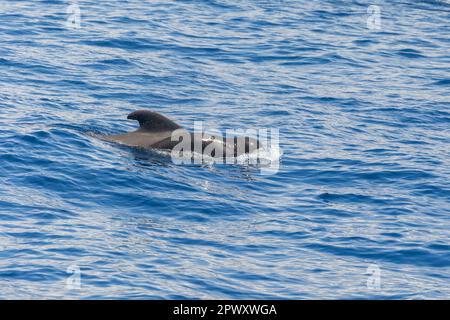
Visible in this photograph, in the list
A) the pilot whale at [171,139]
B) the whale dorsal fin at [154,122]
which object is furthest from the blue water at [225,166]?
the whale dorsal fin at [154,122]

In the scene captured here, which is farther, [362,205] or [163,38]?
[163,38]

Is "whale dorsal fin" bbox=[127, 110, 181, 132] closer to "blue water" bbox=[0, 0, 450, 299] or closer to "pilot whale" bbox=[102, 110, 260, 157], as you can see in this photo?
"pilot whale" bbox=[102, 110, 260, 157]

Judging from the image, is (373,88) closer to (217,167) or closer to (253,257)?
(217,167)

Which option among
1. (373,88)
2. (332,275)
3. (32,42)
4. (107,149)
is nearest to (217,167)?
(107,149)

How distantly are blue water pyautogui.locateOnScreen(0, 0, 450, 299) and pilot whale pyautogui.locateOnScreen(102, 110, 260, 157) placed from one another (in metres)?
0.49

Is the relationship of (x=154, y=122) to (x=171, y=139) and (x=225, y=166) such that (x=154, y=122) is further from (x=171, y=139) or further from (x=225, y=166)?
(x=225, y=166)

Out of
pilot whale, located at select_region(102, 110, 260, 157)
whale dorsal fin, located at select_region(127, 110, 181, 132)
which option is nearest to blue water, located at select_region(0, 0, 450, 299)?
pilot whale, located at select_region(102, 110, 260, 157)

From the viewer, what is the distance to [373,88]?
3134cm

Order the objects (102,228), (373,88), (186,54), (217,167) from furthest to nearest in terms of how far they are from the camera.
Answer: (186,54) → (373,88) → (217,167) → (102,228)

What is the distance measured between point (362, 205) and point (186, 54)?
15167 mm

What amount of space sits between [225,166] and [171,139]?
1530mm

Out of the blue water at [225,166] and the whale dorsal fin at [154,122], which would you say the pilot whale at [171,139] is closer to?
the whale dorsal fin at [154,122]

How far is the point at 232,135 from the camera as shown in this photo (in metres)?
25.6

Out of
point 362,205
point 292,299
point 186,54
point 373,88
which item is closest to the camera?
point 292,299
